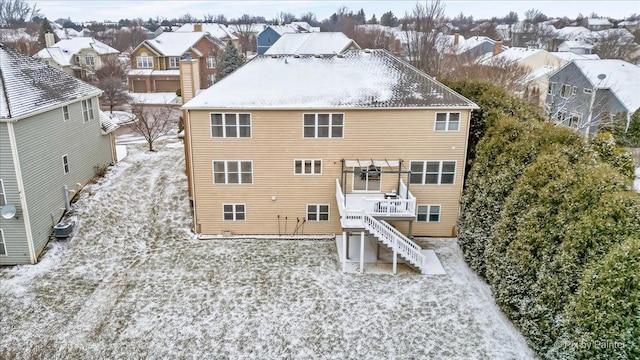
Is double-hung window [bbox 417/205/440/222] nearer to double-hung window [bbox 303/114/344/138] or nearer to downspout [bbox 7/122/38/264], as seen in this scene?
double-hung window [bbox 303/114/344/138]

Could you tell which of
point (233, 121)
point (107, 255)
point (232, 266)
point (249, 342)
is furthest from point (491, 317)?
point (107, 255)

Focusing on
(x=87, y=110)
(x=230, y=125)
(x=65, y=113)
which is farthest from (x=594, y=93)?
(x=65, y=113)

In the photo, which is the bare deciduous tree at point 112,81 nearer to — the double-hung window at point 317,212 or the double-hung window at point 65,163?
the double-hung window at point 65,163

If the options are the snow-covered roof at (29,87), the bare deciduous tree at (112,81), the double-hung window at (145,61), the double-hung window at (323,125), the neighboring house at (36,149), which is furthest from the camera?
the double-hung window at (145,61)

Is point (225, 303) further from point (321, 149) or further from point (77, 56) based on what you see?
point (77, 56)

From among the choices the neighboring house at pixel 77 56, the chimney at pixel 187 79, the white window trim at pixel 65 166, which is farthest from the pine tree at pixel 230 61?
the white window trim at pixel 65 166

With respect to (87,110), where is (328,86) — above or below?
above
